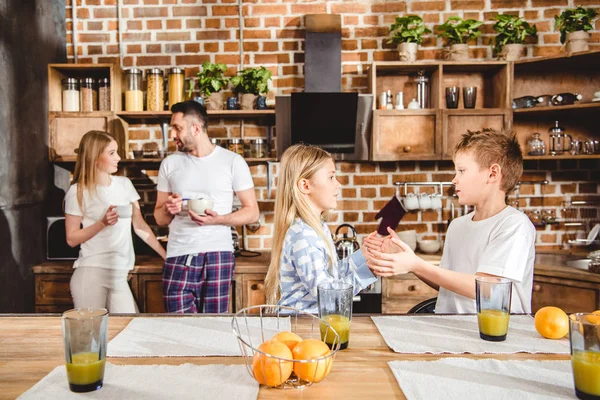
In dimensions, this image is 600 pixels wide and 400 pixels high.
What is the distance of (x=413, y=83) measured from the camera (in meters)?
3.47

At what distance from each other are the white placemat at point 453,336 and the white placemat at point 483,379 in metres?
0.07

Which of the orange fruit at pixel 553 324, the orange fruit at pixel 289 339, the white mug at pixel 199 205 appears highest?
the white mug at pixel 199 205

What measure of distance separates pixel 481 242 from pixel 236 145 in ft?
6.27

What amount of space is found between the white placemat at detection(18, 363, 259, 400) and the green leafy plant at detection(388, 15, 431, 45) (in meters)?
2.75

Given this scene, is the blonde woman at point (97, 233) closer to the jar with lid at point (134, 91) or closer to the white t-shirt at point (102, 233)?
the white t-shirt at point (102, 233)

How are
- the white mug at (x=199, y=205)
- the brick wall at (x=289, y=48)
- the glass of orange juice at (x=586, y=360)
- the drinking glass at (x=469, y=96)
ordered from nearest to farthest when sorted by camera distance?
the glass of orange juice at (x=586, y=360), the white mug at (x=199, y=205), the drinking glass at (x=469, y=96), the brick wall at (x=289, y=48)

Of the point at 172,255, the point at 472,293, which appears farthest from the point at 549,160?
the point at 172,255

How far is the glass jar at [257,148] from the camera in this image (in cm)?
330

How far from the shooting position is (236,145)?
3273 millimetres

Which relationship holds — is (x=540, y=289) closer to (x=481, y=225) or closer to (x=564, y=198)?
(x=564, y=198)

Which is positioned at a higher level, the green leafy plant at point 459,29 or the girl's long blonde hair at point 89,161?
the green leafy plant at point 459,29

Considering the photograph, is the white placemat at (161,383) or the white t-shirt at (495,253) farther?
the white t-shirt at (495,253)

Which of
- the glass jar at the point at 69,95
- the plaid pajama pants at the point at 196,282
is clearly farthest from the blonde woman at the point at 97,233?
the glass jar at the point at 69,95

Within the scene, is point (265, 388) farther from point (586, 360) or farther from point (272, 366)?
point (586, 360)
